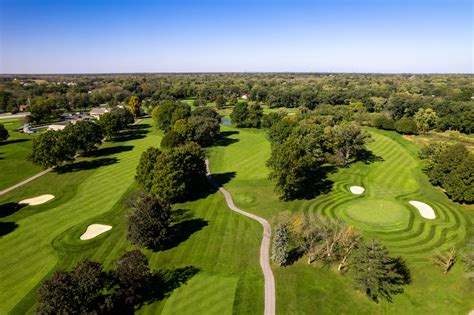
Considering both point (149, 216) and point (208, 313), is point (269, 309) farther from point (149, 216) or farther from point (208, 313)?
point (149, 216)

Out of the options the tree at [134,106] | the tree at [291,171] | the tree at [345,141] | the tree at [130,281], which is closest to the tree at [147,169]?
the tree at [291,171]

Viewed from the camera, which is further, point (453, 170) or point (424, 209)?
point (453, 170)

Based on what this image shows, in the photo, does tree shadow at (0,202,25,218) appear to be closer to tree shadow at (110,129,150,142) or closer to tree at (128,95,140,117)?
tree shadow at (110,129,150,142)

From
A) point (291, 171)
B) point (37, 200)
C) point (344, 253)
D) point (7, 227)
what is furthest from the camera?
point (37, 200)

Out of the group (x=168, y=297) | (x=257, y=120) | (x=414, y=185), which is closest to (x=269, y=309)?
(x=168, y=297)

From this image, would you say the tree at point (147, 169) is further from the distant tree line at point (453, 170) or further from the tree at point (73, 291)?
the distant tree line at point (453, 170)

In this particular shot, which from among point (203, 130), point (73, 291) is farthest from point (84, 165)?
point (73, 291)

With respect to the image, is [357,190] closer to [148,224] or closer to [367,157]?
[367,157]
